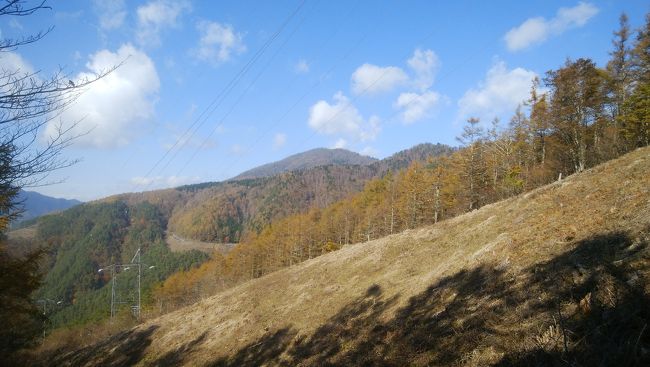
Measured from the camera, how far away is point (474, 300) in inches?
390

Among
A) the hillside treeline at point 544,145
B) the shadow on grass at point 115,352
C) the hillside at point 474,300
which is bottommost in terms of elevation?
the shadow on grass at point 115,352

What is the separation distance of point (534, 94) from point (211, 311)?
147 ft

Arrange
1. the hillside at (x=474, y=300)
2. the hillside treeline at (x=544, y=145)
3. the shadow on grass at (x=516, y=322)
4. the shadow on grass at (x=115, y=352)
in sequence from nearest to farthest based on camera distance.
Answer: the shadow on grass at (x=516, y=322), the hillside at (x=474, y=300), the shadow on grass at (x=115, y=352), the hillside treeline at (x=544, y=145)

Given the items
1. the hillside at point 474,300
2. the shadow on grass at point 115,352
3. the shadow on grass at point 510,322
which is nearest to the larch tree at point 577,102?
the hillside at point 474,300

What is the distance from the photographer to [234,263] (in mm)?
83688

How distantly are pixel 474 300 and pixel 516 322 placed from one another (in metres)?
2.49

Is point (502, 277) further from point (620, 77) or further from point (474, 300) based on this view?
point (620, 77)

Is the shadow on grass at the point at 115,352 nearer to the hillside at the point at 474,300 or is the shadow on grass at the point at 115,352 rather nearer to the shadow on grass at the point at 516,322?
the hillside at the point at 474,300

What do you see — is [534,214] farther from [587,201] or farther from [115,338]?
[115,338]

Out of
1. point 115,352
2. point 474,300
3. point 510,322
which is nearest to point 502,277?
point 474,300

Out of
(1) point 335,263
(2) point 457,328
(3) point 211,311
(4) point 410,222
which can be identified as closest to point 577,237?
(2) point 457,328

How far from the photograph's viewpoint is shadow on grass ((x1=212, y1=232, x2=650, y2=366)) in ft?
17.7

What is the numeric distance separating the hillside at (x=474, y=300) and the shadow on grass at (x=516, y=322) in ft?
0.12

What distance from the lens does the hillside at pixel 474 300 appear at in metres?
6.27
